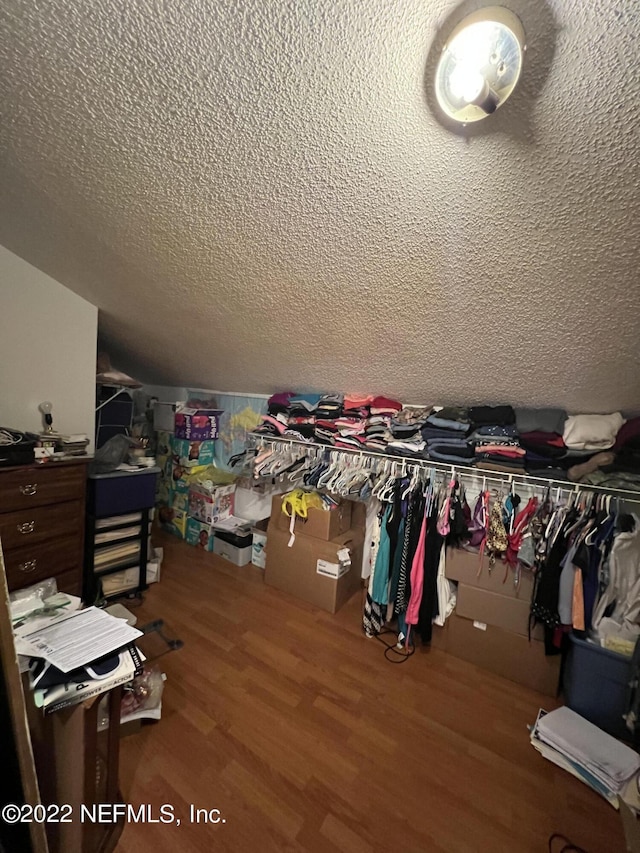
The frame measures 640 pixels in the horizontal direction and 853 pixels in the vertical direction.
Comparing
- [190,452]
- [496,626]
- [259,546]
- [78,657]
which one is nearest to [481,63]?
[78,657]

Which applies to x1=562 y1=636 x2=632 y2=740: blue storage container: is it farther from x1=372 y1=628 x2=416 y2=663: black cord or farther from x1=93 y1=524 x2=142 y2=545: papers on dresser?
x1=93 y1=524 x2=142 y2=545: papers on dresser

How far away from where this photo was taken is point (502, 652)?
1.84 metres

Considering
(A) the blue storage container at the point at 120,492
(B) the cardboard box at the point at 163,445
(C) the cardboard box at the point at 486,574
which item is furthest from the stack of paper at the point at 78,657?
(B) the cardboard box at the point at 163,445

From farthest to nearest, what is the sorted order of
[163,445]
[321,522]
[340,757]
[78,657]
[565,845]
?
1. [163,445]
2. [321,522]
3. [340,757]
4. [565,845]
5. [78,657]

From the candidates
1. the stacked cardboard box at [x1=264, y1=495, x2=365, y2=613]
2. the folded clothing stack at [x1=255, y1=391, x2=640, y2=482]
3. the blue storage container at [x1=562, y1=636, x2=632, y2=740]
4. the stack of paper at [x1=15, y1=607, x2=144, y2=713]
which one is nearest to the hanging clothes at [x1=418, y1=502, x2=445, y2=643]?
the folded clothing stack at [x1=255, y1=391, x2=640, y2=482]

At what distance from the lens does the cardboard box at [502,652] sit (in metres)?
1.73

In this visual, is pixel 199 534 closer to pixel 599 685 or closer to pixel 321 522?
pixel 321 522

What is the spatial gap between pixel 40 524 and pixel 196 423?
159 cm

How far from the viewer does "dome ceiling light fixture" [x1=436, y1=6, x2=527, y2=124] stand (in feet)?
2.15

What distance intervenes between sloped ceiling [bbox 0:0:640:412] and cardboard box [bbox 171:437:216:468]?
1.81 metres

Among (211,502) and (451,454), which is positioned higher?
(451,454)

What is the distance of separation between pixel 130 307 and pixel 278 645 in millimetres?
2436

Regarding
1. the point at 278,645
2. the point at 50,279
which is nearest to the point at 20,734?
the point at 278,645

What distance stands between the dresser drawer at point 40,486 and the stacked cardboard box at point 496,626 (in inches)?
92.0
